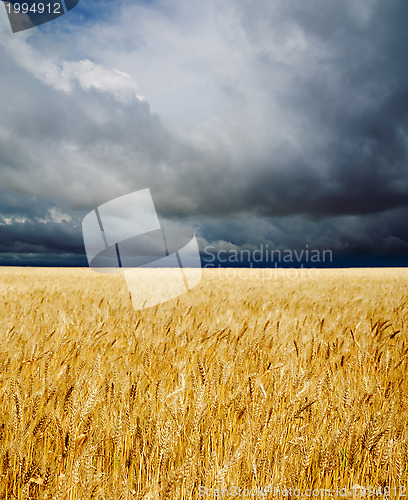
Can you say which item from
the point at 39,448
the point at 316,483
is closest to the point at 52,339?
the point at 39,448

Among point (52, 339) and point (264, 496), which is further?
point (52, 339)

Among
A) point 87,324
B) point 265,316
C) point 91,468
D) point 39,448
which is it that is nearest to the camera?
point 91,468

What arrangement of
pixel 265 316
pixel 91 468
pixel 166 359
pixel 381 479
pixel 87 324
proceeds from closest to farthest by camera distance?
1. pixel 91 468
2. pixel 381 479
3. pixel 166 359
4. pixel 87 324
5. pixel 265 316

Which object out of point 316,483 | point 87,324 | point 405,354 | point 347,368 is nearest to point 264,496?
point 316,483

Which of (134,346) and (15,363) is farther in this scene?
(134,346)

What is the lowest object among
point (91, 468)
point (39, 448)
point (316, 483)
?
point (316, 483)

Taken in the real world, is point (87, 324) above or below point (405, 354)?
above

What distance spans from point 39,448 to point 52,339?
1496mm

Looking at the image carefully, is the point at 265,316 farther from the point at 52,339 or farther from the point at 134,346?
the point at 52,339

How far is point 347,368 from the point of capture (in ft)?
8.21

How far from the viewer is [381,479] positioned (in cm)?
128

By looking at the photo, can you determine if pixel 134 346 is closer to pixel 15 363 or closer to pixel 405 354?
pixel 15 363

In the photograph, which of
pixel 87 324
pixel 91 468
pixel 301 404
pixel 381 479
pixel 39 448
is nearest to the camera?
pixel 91 468

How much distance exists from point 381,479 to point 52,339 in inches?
108
